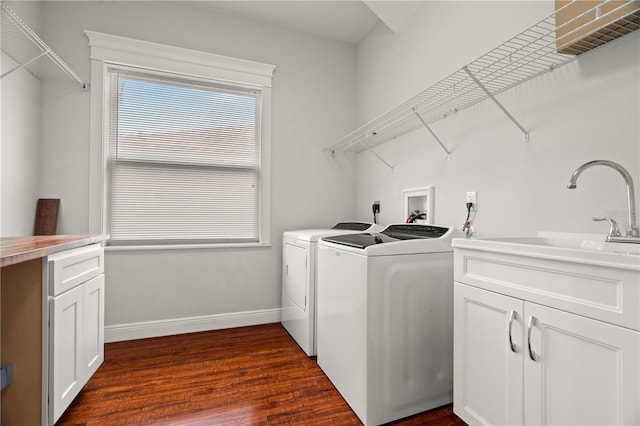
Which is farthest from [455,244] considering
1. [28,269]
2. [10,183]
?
[10,183]

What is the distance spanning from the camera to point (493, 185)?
1.68 m

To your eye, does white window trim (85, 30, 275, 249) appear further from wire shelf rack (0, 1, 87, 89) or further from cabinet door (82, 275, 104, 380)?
cabinet door (82, 275, 104, 380)

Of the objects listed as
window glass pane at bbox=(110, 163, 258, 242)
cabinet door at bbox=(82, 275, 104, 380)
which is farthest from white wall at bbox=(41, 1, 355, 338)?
cabinet door at bbox=(82, 275, 104, 380)

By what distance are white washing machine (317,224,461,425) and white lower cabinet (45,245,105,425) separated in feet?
4.30

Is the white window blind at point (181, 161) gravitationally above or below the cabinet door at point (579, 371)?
above

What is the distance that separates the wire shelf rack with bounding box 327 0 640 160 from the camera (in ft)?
3.59

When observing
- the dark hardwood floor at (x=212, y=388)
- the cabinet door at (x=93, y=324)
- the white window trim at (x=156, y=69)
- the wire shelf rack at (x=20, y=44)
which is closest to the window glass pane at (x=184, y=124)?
the white window trim at (x=156, y=69)

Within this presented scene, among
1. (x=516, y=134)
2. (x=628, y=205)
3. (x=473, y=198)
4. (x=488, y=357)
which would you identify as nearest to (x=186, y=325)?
(x=488, y=357)

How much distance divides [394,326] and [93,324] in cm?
163

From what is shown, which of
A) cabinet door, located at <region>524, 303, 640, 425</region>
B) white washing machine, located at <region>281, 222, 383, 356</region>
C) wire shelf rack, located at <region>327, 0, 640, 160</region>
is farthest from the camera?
white washing machine, located at <region>281, 222, 383, 356</region>

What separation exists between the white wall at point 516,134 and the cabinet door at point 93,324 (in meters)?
2.07

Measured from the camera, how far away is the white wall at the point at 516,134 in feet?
3.94

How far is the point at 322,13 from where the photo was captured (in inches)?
106

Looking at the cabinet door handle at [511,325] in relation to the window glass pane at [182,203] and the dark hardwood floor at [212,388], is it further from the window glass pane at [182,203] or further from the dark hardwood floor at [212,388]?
the window glass pane at [182,203]
